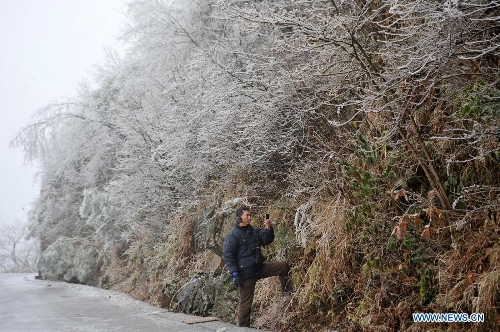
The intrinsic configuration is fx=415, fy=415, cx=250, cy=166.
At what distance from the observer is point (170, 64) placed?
1141 cm

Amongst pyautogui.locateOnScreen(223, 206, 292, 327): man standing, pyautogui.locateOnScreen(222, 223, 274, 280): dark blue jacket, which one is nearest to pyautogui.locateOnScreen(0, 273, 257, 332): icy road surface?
pyautogui.locateOnScreen(223, 206, 292, 327): man standing

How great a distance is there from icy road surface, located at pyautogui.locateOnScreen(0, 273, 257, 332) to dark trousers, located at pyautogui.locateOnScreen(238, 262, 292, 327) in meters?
0.22

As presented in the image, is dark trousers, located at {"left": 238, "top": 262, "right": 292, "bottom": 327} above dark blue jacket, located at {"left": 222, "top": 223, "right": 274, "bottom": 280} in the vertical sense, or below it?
below

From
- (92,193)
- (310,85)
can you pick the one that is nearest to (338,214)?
(310,85)

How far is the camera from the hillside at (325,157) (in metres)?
4.32

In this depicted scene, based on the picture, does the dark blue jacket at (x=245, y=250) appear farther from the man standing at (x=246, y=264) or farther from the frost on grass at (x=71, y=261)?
the frost on grass at (x=71, y=261)

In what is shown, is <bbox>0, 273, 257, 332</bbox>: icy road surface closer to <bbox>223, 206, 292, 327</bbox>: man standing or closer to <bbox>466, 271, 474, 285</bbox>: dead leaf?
<bbox>223, 206, 292, 327</bbox>: man standing

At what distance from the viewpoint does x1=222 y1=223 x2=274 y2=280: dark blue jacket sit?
6234mm

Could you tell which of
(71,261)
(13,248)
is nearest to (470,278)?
(71,261)

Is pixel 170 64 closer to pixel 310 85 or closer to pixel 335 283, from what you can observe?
pixel 310 85

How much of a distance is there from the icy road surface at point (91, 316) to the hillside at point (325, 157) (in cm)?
54

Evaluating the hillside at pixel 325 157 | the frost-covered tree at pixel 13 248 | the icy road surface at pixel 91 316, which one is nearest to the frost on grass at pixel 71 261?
the hillside at pixel 325 157

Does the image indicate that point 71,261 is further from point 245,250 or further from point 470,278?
point 470,278

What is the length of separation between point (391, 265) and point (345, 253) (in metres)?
0.66
